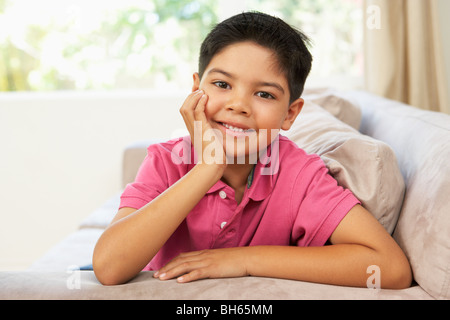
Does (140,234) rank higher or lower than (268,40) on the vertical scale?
lower

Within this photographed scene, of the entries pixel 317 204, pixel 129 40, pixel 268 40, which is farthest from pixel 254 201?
pixel 129 40

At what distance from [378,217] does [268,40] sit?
1.56 ft

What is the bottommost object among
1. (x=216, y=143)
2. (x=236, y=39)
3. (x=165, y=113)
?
(x=165, y=113)

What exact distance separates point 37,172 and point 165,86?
38.8 inches

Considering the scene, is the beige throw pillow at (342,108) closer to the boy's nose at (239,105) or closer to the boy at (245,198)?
the boy at (245,198)

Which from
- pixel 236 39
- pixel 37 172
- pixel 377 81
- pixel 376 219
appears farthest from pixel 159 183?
pixel 37 172

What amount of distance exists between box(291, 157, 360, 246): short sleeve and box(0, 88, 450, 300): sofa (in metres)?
0.05

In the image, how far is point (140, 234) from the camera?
3.08 ft

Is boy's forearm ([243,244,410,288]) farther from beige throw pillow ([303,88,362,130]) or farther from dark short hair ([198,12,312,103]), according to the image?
beige throw pillow ([303,88,362,130])

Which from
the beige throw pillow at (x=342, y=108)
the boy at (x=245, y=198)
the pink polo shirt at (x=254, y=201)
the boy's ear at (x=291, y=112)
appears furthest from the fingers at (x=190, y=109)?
the beige throw pillow at (x=342, y=108)

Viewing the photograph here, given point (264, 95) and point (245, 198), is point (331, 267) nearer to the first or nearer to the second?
point (245, 198)

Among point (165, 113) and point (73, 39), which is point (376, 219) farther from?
point (73, 39)

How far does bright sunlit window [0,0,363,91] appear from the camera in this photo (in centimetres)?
316

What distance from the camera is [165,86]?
10.8 ft
